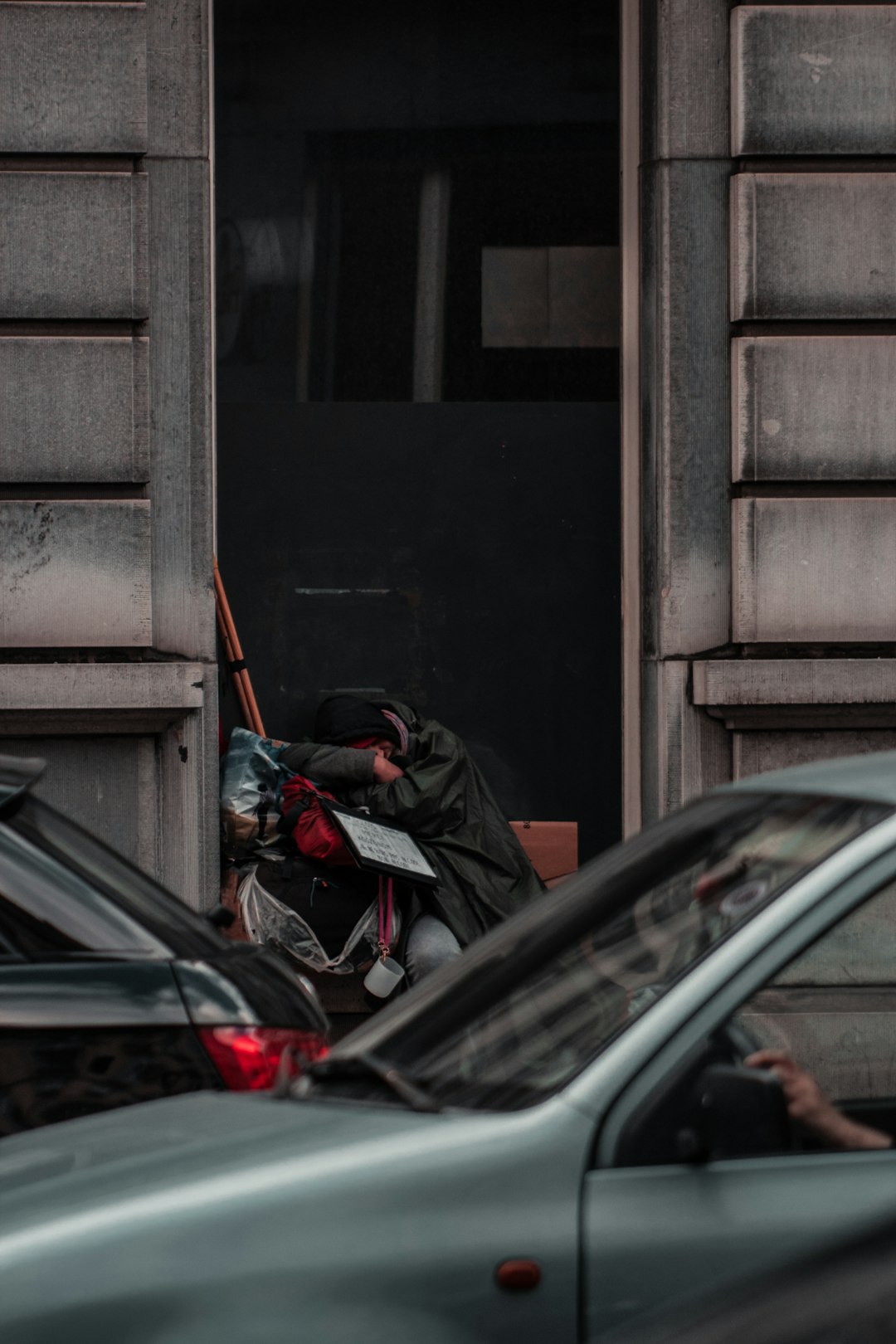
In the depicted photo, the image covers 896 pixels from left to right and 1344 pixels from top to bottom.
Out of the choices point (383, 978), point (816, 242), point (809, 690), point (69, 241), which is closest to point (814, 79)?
point (816, 242)

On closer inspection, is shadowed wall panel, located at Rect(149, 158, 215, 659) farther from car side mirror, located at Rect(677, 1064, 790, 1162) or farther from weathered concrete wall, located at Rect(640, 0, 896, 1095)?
car side mirror, located at Rect(677, 1064, 790, 1162)

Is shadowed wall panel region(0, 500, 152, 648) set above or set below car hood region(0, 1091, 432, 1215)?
above

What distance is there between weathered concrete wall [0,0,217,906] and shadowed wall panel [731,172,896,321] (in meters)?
2.59

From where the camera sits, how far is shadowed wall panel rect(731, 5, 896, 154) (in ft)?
24.0

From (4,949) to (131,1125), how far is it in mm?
847

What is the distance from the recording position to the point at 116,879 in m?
3.57

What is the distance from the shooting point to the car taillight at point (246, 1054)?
3.31m

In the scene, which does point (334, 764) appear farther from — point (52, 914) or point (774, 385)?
point (52, 914)

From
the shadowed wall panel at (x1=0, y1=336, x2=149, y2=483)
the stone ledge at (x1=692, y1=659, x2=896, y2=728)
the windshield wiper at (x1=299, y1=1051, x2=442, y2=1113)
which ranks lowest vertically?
the windshield wiper at (x1=299, y1=1051, x2=442, y2=1113)

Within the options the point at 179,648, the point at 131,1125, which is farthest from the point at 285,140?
the point at 131,1125

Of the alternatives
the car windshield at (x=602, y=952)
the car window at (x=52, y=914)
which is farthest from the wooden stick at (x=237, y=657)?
the car windshield at (x=602, y=952)

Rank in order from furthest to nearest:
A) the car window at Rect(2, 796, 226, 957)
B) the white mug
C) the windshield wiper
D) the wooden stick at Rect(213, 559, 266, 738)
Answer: the wooden stick at Rect(213, 559, 266, 738) → the white mug → the car window at Rect(2, 796, 226, 957) → the windshield wiper

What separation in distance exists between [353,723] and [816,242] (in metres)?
3.10

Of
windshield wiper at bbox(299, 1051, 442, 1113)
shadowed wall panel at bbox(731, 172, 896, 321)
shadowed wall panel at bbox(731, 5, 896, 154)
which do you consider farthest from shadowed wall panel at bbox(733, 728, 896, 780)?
windshield wiper at bbox(299, 1051, 442, 1113)
